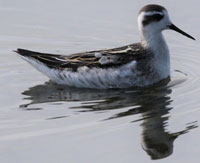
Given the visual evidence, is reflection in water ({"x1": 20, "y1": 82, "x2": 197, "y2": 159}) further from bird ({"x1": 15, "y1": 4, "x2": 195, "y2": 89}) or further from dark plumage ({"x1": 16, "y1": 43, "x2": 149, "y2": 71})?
dark plumage ({"x1": 16, "y1": 43, "x2": 149, "y2": 71})

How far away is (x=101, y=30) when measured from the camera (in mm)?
→ 16469

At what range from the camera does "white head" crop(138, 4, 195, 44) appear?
47.0ft

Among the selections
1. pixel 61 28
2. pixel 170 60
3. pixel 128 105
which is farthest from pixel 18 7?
pixel 128 105

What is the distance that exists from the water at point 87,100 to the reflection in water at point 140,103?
0.6 inches

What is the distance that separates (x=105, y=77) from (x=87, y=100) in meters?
0.89

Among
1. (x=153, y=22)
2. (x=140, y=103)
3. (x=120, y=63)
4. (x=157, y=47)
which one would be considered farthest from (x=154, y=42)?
(x=140, y=103)

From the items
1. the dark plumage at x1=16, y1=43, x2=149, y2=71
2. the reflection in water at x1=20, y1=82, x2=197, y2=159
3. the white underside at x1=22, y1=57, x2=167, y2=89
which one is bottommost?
the reflection in water at x1=20, y1=82, x2=197, y2=159

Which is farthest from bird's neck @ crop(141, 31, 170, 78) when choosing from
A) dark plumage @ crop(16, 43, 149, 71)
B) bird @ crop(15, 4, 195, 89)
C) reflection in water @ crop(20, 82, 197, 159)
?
reflection in water @ crop(20, 82, 197, 159)

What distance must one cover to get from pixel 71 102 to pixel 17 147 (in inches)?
98.5

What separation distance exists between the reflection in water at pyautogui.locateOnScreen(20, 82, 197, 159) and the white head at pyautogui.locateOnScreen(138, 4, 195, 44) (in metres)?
1.10

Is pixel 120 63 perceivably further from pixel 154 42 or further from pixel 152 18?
pixel 152 18

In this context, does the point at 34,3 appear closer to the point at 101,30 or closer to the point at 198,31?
the point at 101,30

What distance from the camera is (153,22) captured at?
14.4 meters

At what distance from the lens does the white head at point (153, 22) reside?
14312mm
